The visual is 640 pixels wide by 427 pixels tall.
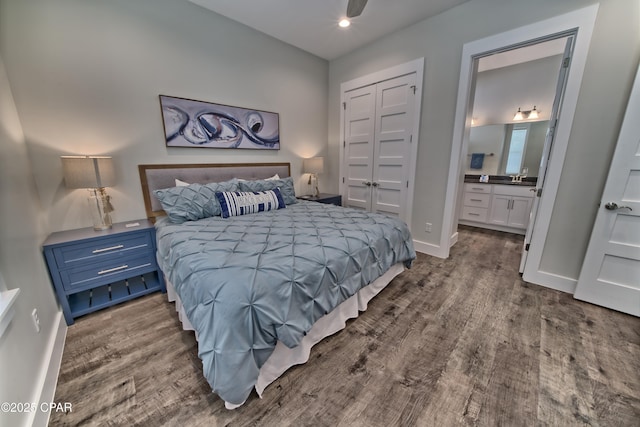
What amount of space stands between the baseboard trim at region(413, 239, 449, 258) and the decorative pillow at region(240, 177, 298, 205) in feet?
6.07

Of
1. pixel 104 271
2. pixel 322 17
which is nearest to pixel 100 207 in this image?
pixel 104 271

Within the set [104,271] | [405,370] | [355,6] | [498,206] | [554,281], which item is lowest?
[405,370]

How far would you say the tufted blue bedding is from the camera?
44.6 inches

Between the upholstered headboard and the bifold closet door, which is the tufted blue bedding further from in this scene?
the bifold closet door

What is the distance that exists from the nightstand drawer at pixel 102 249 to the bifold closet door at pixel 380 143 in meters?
2.91

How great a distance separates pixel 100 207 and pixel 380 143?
336 cm

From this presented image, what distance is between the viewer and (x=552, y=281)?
7.69 ft

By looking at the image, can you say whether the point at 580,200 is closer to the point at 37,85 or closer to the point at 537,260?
the point at 537,260

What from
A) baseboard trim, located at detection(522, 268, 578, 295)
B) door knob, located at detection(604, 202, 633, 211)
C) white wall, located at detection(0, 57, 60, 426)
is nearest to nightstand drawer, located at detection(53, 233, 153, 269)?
white wall, located at detection(0, 57, 60, 426)

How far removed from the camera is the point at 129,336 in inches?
68.7

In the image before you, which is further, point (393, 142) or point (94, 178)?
point (393, 142)

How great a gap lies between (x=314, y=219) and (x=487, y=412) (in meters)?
1.72

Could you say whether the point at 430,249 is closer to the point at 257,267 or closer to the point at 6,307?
the point at 257,267

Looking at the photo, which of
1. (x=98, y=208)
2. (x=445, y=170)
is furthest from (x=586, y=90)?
(x=98, y=208)
